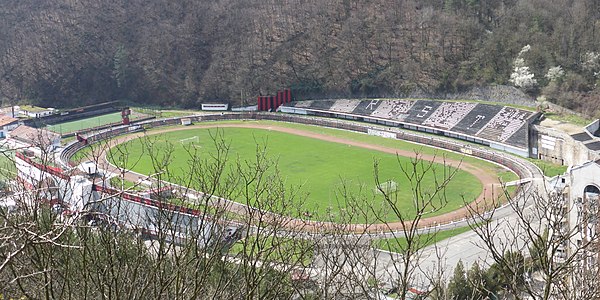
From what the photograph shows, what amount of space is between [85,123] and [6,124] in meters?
7.33

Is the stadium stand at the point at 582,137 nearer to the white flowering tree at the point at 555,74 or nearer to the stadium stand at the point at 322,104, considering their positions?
the white flowering tree at the point at 555,74

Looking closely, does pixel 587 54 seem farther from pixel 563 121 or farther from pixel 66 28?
pixel 66 28

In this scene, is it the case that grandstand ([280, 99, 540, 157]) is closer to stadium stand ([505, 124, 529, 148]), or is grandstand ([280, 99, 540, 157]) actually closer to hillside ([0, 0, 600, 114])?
stadium stand ([505, 124, 529, 148])

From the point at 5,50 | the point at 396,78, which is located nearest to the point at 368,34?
the point at 396,78

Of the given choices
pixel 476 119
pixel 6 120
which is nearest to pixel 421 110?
pixel 476 119

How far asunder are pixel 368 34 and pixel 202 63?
794 inches

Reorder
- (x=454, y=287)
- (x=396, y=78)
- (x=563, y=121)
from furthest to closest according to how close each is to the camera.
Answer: (x=396, y=78)
(x=563, y=121)
(x=454, y=287)

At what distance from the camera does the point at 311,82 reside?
69.7m

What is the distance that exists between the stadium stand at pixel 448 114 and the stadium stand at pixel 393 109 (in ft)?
9.99

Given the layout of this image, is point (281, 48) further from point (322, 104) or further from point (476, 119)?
point (476, 119)

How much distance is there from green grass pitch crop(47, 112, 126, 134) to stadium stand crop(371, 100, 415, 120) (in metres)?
26.1

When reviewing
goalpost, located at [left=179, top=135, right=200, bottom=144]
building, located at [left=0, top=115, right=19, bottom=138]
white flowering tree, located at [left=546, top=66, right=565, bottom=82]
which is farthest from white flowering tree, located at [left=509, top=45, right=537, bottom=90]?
building, located at [left=0, top=115, right=19, bottom=138]

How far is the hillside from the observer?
59.3 meters

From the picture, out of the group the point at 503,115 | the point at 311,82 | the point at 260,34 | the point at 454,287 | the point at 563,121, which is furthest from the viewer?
the point at 260,34
